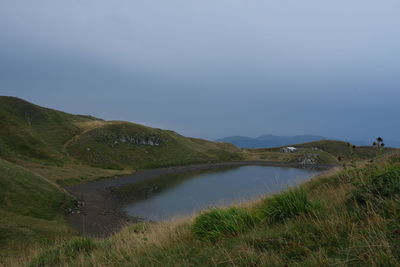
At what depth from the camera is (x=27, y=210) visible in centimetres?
2634

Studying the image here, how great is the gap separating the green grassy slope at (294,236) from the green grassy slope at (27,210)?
15461 mm

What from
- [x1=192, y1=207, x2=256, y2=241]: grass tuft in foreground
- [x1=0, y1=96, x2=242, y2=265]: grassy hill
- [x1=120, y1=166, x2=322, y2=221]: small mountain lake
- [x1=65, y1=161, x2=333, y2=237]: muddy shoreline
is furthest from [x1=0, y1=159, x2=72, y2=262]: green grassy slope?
[x1=192, y1=207, x2=256, y2=241]: grass tuft in foreground

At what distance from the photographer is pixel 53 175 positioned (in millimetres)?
50938

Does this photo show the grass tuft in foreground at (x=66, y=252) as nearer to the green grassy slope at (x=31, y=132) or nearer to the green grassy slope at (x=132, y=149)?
the green grassy slope at (x=31, y=132)

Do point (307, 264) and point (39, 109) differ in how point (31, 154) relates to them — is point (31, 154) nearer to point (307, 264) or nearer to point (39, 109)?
point (39, 109)

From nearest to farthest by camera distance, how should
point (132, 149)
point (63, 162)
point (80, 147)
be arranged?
1. point (63, 162)
2. point (80, 147)
3. point (132, 149)

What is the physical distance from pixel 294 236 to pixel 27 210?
3141cm

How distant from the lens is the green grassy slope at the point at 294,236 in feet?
9.75

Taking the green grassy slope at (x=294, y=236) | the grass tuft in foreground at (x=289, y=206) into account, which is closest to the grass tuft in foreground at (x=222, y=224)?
the green grassy slope at (x=294, y=236)

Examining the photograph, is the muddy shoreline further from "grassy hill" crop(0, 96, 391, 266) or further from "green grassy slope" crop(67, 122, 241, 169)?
"green grassy slope" crop(67, 122, 241, 169)

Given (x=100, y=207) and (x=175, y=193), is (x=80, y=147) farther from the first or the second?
(x=100, y=207)

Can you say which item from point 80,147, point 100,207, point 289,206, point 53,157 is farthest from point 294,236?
point 80,147

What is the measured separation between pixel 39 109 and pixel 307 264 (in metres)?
106

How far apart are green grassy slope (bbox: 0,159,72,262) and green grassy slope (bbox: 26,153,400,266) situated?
1546cm
